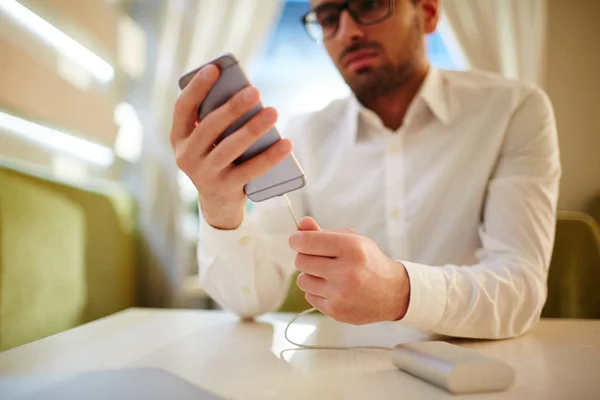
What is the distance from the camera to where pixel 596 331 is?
0.81 metres

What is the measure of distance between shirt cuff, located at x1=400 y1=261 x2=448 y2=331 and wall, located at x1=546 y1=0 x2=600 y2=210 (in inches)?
60.0

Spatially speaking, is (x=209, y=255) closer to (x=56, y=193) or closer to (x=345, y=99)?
(x=56, y=193)

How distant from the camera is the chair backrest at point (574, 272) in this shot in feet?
3.95

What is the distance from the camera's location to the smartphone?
580mm

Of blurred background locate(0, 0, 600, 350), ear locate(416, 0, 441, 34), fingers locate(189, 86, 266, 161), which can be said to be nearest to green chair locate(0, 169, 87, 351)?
blurred background locate(0, 0, 600, 350)

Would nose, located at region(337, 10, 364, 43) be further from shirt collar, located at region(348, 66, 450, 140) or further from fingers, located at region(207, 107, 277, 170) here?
fingers, located at region(207, 107, 277, 170)

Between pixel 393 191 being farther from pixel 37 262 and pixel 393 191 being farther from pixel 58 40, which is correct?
pixel 58 40

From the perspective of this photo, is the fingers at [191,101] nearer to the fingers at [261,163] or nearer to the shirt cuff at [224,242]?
the fingers at [261,163]

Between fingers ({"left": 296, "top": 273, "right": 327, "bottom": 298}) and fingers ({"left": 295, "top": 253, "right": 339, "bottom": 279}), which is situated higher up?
fingers ({"left": 295, "top": 253, "right": 339, "bottom": 279})

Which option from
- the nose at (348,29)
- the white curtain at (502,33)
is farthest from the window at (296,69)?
the nose at (348,29)

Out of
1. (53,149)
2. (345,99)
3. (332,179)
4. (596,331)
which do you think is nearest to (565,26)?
(345,99)

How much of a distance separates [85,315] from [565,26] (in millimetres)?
2111

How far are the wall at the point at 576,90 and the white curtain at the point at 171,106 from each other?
1195 mm

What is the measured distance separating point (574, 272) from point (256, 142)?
1.03 metres
